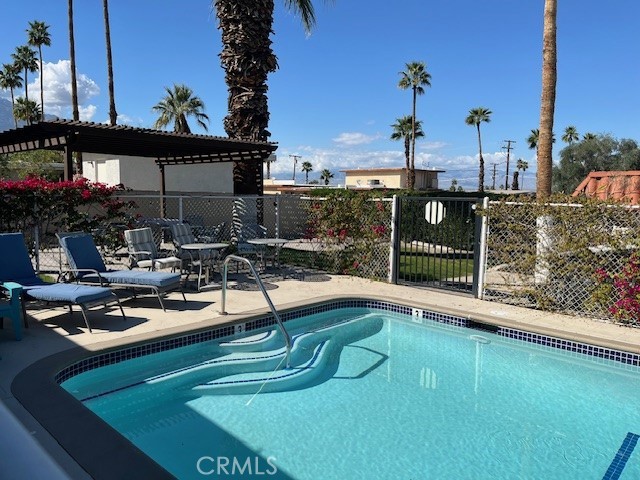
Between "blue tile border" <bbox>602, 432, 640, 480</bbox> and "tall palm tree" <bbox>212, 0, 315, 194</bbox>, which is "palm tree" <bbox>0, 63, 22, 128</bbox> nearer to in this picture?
"tall palm tree" <bbox>212, 0, 315, 194</bbox>

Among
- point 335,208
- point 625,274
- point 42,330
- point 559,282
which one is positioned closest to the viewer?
point 42,330

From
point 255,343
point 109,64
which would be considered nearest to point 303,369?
point 255,343

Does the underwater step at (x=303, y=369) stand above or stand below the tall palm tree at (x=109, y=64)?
below

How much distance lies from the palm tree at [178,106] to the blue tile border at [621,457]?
107 feet

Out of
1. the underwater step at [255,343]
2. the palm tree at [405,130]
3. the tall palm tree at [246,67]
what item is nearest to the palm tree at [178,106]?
the tall palm tree at [246,67]

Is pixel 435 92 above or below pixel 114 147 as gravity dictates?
above

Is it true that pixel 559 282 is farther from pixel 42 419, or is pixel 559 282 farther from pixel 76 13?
pixel 76 13

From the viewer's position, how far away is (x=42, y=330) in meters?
5.63

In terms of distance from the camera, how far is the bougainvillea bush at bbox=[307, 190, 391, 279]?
960cm

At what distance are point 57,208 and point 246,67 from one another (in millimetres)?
7319

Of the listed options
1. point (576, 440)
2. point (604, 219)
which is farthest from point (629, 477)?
point (604, 219)

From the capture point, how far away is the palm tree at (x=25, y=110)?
39.8 metres

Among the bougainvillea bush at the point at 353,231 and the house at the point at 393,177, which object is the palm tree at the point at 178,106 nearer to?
the house at the point at 393,177

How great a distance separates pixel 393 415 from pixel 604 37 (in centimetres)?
1494
